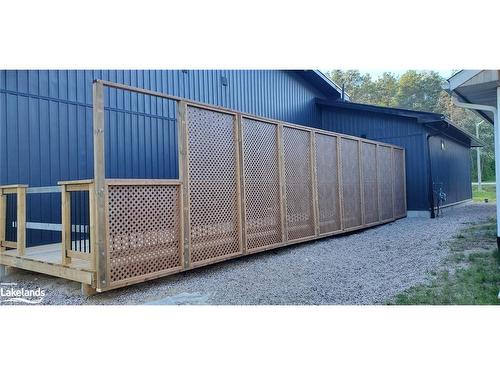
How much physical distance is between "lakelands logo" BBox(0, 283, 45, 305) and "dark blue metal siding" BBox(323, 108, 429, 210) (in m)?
10.3

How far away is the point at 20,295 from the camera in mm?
4559

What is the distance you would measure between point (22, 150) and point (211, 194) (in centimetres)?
275

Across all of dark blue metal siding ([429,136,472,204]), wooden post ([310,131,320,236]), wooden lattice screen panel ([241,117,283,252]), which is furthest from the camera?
dark blue metal siding ([429,136,472,204])

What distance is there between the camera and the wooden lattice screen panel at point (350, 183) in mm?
8680

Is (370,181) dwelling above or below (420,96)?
below

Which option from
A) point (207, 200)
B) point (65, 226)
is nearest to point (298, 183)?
point (207, 200)

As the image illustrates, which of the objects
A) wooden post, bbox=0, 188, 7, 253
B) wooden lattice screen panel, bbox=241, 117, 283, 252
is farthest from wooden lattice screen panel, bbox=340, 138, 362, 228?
wooden post, bbox=0, 188, 7, 253

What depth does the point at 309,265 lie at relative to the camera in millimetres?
5742

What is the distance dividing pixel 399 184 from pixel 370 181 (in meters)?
2.09

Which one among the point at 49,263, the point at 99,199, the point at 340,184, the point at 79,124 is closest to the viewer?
the point at 99,199

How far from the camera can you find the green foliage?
16.2 metres

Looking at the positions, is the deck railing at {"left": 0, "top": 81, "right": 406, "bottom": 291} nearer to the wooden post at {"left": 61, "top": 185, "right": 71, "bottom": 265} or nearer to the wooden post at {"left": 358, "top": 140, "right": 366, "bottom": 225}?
the wooden post at {"left": 61, "top": 185, "right": 71, "bottom": 265}

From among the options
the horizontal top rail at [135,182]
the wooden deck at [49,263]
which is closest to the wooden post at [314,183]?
the horizontal top rail at [135,182]

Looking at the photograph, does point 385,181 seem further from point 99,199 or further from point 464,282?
point 99,199
